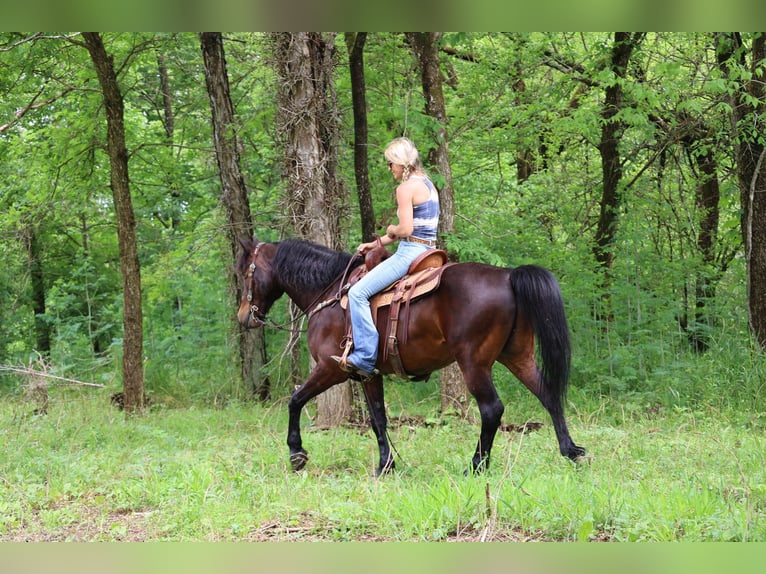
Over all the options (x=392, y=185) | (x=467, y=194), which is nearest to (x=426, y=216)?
(x=392, y=185)

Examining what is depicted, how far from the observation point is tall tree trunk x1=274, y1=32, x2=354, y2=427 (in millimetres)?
8750

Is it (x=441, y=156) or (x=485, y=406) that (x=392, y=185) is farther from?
(x=485, y=406)

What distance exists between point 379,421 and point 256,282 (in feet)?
6.25

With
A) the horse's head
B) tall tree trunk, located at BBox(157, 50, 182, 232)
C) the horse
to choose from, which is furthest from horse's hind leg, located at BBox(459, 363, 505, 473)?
tall tree trunk, located at BBox(157, 50, 182, 232)

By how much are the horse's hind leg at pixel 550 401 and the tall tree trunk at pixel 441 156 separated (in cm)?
346

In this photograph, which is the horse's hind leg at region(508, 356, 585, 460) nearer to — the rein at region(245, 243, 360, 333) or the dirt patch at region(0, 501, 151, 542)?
the rein at region(245, 243, 360, 333)

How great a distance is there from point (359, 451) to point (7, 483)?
3.04 m

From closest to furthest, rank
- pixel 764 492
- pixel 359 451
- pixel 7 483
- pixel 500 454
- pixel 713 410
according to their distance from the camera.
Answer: pixel 764 492 → pixel 7 483 → pixel 500 454 → pixel 359 451 → pixel 713 410

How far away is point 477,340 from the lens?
5.98 m

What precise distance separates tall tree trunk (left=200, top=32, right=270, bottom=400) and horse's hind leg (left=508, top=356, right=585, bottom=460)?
19.9 ft

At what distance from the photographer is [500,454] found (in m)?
6.65
